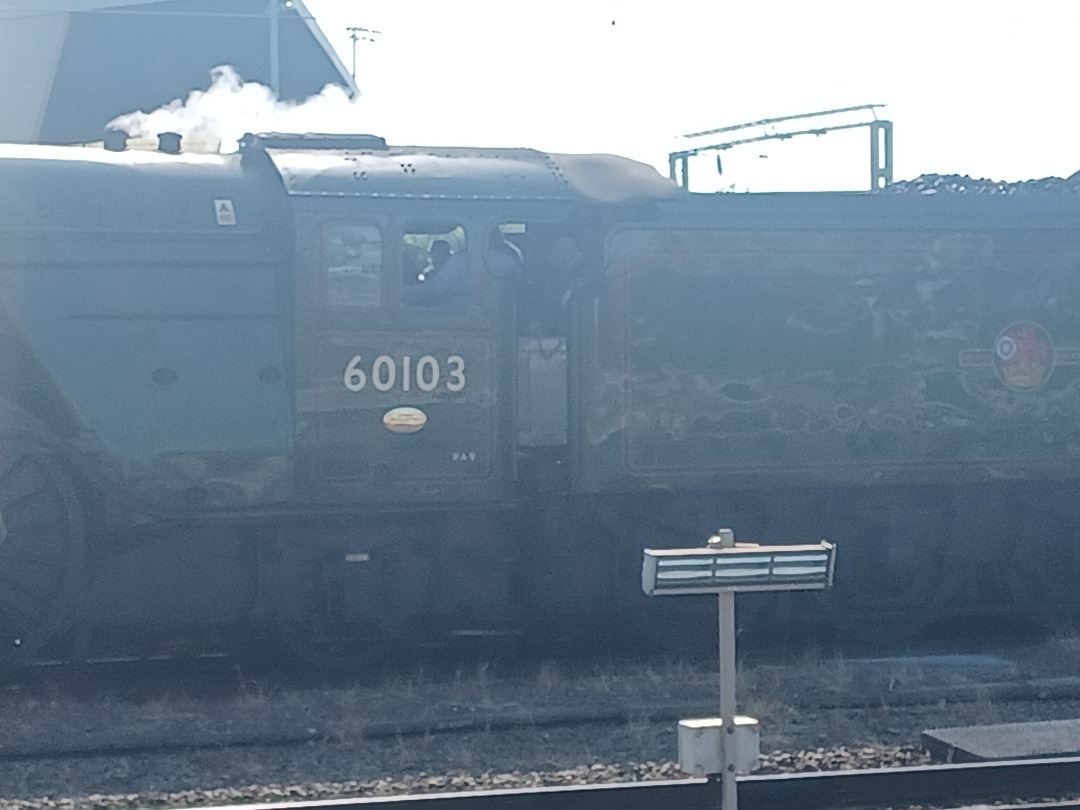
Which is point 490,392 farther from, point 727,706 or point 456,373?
point 727,706

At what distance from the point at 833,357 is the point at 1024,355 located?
55.9 inches

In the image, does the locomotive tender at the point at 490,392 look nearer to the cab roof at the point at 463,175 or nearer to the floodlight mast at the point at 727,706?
the cab roof at the point at 463,175

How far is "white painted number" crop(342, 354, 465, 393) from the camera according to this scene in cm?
981

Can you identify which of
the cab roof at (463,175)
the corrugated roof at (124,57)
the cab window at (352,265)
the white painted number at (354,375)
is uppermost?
the corrugated roof at (124,57)

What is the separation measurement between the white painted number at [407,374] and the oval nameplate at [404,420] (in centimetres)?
13

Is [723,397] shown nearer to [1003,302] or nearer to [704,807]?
[1003,302]

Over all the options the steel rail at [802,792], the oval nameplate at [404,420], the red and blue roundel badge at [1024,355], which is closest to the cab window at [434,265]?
the oval nameplate at [404,420]

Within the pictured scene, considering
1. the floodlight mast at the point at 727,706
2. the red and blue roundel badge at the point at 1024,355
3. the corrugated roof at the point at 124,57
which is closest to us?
the floodlight mast at the point at 727,706

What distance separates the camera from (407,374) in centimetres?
992

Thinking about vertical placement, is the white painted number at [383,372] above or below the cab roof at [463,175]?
below

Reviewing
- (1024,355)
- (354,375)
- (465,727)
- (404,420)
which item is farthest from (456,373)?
(1024,355)

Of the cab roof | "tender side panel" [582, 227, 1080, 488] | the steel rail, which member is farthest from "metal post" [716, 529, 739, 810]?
the cab roof

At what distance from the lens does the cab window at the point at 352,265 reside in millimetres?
9797

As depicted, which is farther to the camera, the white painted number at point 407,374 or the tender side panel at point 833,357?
the tender side panel at point 833,357
